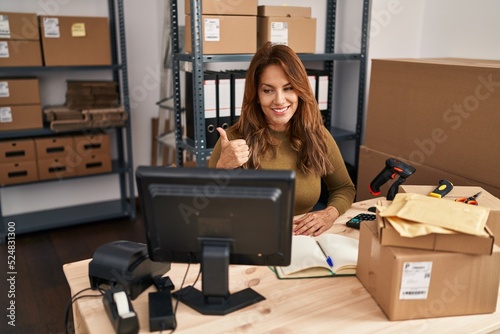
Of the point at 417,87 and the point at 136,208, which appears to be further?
the point at 136,208

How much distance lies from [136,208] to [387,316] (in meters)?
3.08

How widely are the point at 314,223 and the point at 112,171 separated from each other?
2.28 m

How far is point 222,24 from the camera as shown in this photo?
2377 mm

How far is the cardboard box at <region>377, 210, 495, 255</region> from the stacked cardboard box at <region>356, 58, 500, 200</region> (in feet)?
2.79

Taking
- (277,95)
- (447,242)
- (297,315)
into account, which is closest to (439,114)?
(277,95)

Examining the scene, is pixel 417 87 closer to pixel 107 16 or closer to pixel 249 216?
pixel 249 216

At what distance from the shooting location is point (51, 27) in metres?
3.00

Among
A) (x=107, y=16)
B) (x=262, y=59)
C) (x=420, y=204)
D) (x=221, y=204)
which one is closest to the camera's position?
(x=221, y=204)

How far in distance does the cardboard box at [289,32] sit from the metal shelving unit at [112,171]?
1.24 m

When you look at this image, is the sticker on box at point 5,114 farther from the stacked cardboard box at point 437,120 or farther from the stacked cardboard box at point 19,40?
the stacked cardboard box at point 437,120

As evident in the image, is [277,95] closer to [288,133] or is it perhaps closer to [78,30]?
[288,133]

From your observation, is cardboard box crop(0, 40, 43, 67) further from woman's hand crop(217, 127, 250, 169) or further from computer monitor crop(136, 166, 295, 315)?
computer monitor crop(136, 166, 295, 315)

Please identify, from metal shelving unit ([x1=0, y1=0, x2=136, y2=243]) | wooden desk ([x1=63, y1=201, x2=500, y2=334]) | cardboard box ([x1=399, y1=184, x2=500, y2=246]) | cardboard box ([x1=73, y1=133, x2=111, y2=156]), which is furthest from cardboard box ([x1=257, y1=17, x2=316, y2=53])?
wooden desk ([x1=63, y1=201, x2=500, y2=334])

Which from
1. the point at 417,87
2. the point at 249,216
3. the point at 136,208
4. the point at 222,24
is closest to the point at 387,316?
the point at 249,216
